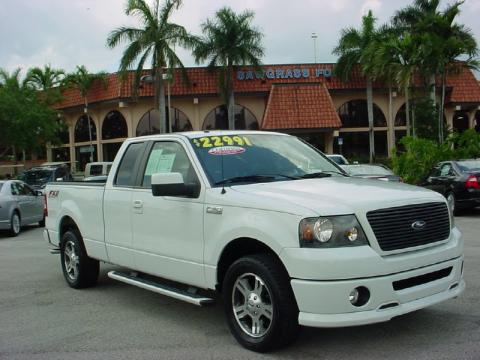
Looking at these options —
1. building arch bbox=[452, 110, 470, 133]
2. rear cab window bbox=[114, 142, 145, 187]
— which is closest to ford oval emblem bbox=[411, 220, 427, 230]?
rear cab window bbox=[114, 142, 145, 187]

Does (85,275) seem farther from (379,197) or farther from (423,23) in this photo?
(423,23)

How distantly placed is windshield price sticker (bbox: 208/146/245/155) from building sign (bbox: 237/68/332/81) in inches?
1315

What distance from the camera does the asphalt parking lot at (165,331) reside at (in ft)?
15.8

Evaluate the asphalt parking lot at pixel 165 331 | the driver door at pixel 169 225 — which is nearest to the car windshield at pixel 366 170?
the asphalt parking lot at pixel 165 331

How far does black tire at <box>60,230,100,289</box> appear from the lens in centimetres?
754

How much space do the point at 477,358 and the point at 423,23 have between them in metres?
29.2

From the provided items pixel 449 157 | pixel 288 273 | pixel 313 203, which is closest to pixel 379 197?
pixel 313 203

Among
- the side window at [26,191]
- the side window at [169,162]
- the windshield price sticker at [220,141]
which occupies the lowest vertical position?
the side window at [26,191]

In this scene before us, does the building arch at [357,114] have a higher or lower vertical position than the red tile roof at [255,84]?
lower

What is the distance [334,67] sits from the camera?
3931 centimetres

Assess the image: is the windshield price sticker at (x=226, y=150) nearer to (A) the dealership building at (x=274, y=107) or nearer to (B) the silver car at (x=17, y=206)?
(B) the silver car at (x=17, y=206)

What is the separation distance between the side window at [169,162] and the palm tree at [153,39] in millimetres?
28692

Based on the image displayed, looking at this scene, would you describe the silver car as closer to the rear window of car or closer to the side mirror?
the rear window of car

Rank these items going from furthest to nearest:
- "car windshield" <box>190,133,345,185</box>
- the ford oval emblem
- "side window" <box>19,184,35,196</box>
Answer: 1. "side window" <box>19,184,35,196</box>
2. "car windshield" <box>190,133,345,185</box>
3. the ford oval emblem
